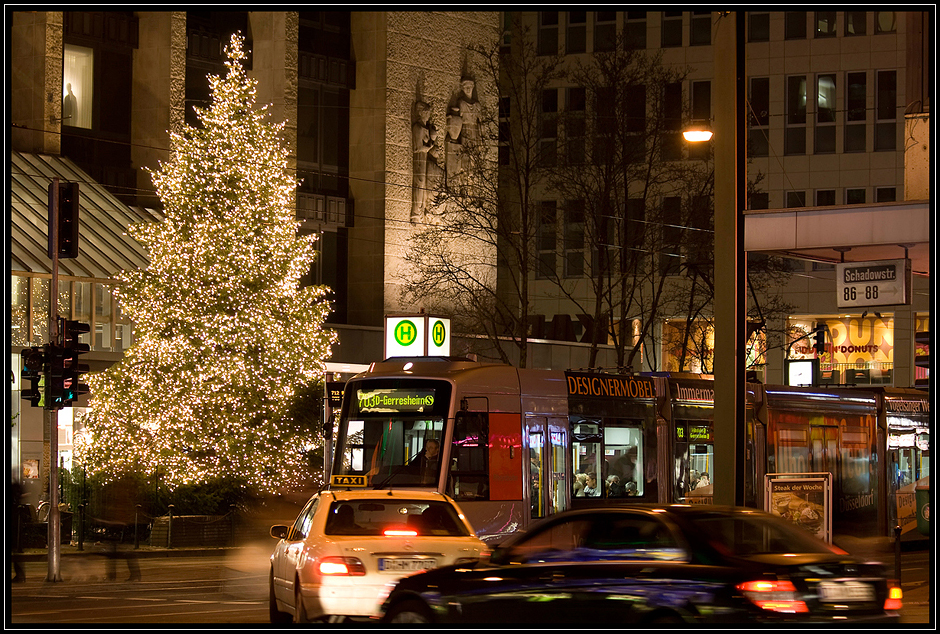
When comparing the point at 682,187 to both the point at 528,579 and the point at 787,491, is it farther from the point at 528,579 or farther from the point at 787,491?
the point at 528,579

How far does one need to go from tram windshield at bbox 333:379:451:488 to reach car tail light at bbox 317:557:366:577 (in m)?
6.17

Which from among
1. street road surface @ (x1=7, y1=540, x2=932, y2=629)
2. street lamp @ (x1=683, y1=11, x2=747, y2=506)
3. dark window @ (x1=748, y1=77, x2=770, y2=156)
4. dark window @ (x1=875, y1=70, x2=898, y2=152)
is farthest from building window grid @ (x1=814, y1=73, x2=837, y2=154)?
street lamp @ (x1=683, y1=11, x2=747, y2=506)

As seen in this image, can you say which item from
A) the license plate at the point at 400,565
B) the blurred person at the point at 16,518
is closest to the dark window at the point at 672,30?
the blurred person at the point at 16,518

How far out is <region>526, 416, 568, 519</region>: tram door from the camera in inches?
754

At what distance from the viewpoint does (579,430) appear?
66.7 feet

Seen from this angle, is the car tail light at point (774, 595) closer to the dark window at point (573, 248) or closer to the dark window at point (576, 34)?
the dark window at point (573, 248)

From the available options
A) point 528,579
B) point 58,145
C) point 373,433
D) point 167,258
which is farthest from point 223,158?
point 528,579

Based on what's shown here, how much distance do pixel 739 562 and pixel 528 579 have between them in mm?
1743

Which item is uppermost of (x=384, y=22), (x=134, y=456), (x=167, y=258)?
(x=384, y=22)

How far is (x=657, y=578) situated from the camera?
9.38m

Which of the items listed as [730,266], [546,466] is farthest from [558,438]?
[730,266]

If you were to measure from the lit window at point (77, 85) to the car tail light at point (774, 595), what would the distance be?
1356 inches

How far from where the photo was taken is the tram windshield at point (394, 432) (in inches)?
722

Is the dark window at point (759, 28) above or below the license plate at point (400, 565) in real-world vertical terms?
above
